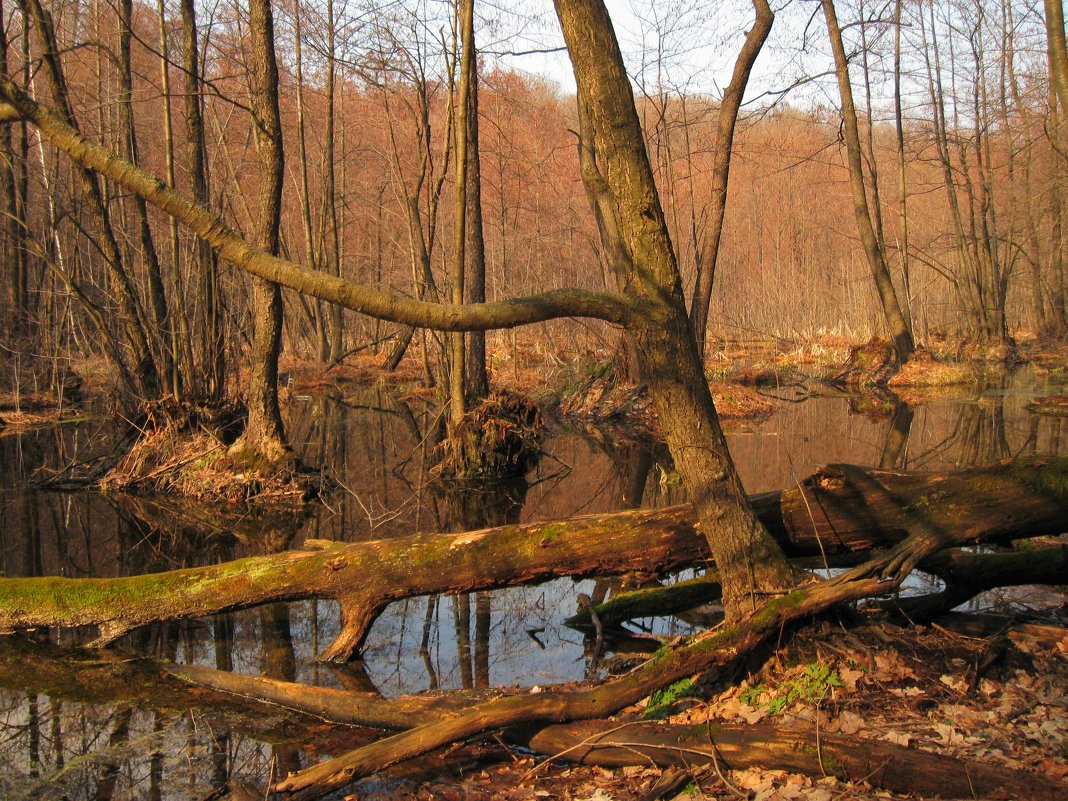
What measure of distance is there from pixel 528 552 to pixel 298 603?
2.27 meters

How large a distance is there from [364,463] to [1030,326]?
102 feet

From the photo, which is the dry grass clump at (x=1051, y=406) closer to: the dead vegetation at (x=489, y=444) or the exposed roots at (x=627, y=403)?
the exposed roots at (x=627, y=403)

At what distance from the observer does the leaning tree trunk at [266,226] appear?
9414mm

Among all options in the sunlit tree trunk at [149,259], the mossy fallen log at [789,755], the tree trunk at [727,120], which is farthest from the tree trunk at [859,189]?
the mossy fallen log at [789,755]

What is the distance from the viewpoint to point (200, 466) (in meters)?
9.84

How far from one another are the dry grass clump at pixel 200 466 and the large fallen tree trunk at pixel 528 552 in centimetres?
428

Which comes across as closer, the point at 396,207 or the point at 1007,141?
the point at 1007,141

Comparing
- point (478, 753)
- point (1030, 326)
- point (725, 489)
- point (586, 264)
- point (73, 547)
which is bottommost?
point (478, 753)

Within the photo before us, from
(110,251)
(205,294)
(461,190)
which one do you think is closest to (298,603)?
(205,294)

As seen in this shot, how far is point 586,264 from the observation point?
25.7 meters

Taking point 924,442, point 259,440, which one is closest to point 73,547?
point 259,440

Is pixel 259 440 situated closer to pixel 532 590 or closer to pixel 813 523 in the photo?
pixel 532 590

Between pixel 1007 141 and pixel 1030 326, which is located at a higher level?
pixel 1007 141

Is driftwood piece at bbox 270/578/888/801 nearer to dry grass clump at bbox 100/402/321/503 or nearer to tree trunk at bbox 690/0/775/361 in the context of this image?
dry grass clump at bbox 100/402/321/503
